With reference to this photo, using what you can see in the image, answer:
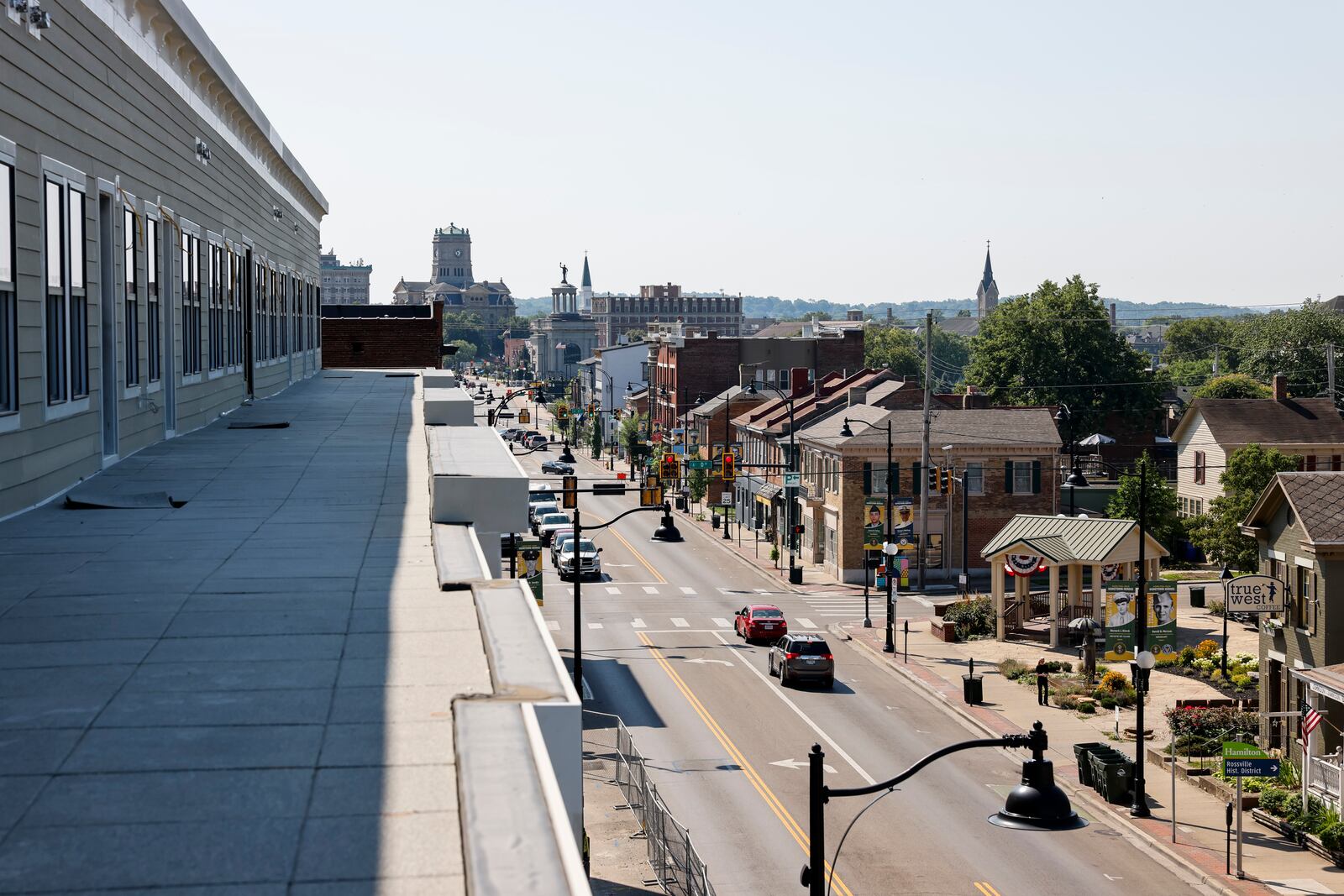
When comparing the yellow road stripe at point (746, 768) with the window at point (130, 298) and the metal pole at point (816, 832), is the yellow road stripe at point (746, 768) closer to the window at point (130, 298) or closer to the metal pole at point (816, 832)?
the metal pole at point (816, 832)

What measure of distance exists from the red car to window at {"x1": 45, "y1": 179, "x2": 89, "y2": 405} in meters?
36.1

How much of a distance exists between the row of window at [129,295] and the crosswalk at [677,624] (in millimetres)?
20358

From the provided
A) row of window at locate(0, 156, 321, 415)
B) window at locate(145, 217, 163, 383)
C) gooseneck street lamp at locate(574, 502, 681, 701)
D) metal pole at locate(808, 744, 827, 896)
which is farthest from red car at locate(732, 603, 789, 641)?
metal pole at locate(808, 744, 827, 896)

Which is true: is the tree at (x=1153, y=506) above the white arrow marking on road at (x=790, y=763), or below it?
above

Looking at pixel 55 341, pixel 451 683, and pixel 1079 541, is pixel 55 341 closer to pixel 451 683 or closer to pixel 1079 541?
pixel 451 683

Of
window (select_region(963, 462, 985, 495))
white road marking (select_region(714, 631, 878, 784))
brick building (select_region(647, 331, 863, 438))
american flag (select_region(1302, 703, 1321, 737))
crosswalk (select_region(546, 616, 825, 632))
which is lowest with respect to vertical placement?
crosswalk (select_region(546, 616, 825, 632))

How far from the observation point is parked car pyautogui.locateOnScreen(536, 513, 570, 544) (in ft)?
242

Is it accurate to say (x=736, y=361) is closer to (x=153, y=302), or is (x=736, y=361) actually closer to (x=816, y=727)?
(x=816, y=727)

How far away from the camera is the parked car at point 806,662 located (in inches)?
1716

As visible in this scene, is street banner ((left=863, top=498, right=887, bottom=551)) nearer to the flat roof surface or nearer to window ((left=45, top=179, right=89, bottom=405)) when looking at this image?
window ((left=45, top=179, right=89, bottom=405))

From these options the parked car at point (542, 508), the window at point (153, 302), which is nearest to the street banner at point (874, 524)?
the parked car at point (542, 508)

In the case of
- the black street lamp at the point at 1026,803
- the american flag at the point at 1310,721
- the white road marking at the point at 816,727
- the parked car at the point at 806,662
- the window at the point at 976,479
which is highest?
the black street lamp at the point at 1026,803

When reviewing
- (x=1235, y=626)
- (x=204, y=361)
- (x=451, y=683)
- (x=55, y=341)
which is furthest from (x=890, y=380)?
(x=451, y=683)

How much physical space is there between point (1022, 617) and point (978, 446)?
14.4m
